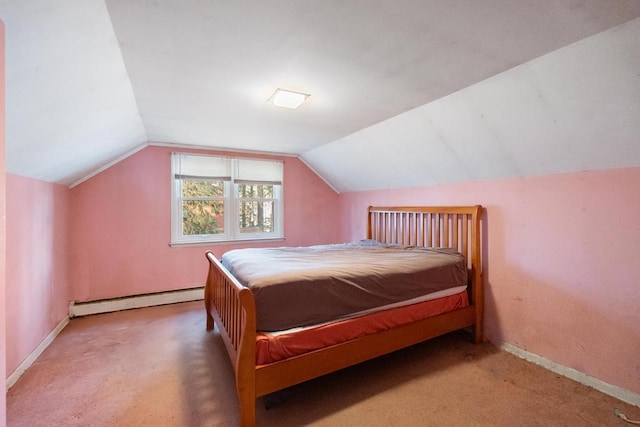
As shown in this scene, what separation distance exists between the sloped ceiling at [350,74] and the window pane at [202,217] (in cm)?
131

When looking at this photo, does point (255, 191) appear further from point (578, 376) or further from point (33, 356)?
point (578, 376)

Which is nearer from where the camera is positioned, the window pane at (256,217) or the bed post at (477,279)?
the bed post at (477,279)

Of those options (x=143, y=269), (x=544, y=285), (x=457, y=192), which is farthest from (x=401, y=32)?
(x=143, y=269)

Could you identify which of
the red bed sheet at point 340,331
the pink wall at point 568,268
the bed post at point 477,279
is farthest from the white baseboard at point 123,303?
the pink wall at point 568,268

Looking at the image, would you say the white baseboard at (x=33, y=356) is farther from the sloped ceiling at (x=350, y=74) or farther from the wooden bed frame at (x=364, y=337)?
the sloped ceiling at (x=350, y=74)

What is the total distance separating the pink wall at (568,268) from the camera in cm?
189

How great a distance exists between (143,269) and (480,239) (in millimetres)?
4023

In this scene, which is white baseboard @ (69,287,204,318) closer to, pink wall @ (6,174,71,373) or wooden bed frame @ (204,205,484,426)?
pink wall @ (6,174,71,373)

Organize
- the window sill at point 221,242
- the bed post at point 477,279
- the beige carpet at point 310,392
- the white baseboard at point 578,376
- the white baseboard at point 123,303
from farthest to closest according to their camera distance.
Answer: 1. the window sill at point 221,242
2. the white baseboard at point 123,303
3. the bed post at point 477,279
4. the white baseboard at point 578,376
5. the beige carpet at point 310,392

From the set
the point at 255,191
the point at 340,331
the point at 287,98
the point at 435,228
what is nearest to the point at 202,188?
the point at 255,191

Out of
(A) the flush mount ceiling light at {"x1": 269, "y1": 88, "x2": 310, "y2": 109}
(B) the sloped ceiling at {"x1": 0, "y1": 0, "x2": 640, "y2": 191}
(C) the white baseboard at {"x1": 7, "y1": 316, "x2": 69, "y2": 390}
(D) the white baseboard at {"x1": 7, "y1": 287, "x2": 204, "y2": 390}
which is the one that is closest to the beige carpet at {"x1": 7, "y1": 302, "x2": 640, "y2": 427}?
(C) the white baseboard at {"x1": 7, "y1": 316, "x2": 69, "y2": 390}

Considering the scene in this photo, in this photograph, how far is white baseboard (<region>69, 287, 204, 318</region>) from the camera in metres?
3.38

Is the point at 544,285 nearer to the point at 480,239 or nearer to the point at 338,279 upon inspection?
the point at 480,239

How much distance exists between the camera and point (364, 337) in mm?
2023
